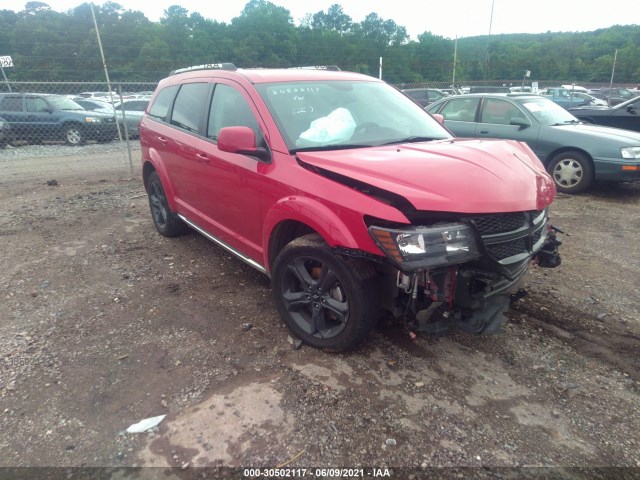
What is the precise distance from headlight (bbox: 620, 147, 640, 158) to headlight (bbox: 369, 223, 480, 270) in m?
5.83

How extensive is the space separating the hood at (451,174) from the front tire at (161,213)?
8.92 ft

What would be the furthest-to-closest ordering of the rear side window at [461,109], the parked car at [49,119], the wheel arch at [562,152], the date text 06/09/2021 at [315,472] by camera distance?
the parked car at [49,119] < the rear side window at [461,109] < the wheel arch at [562,152] < the date text 06/09/2021 at [315,472]

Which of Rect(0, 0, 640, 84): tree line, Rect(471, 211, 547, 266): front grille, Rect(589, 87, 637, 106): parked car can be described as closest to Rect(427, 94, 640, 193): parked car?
Rect(471, 211, 547, 266): front grille

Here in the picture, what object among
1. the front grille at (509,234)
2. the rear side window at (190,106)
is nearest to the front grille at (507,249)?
the front grille at (509,234)

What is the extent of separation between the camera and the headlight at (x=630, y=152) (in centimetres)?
669

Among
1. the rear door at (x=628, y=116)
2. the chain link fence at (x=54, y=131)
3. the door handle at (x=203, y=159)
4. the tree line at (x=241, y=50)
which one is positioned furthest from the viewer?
the tree line at (x=241, y=50)

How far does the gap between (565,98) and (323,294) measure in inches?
956

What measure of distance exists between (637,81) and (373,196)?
52041 millimetres

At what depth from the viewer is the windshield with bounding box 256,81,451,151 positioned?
10.5ft

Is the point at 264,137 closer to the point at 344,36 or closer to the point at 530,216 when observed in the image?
the point at 530,216

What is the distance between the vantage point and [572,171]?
7156mm

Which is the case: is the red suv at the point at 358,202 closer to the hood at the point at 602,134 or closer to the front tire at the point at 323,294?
the front tire at the point at 323,294

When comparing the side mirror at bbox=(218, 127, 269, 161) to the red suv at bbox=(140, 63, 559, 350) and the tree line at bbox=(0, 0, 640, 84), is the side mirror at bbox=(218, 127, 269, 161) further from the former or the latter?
the tree line at bbox=(0, 0, 640, 84)

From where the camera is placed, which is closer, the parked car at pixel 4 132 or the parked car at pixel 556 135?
the parked car at pixel 556 135
